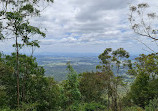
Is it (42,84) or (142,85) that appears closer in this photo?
(42,84)

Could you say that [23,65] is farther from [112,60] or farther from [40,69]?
[112,60]

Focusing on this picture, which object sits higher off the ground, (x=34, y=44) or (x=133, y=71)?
(x=34, y=44)

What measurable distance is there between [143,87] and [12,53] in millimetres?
16861

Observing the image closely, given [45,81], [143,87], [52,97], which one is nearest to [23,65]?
[45,81]

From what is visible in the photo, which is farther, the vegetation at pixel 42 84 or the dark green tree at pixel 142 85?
the dark green tree at pixel 142 85

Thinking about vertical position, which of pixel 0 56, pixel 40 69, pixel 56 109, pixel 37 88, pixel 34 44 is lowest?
pixel 56 109

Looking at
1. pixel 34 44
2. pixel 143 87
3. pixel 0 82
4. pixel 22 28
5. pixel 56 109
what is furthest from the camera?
pixel 143 87

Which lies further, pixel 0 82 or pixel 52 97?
pixel 52 97

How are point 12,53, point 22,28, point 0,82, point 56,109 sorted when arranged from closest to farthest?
point 22,28 < point 0,82 < point 12,53 < point 56,109

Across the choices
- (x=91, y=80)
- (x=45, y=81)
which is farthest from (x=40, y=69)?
(x=91, y=80)

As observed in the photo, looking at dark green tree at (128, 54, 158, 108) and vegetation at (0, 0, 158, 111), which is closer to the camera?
vegetation at (0, 0, 158, 111)

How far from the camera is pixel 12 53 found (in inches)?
424

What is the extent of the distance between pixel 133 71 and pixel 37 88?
43.2 feet

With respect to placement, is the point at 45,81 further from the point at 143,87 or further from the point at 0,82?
the point at 143,87
